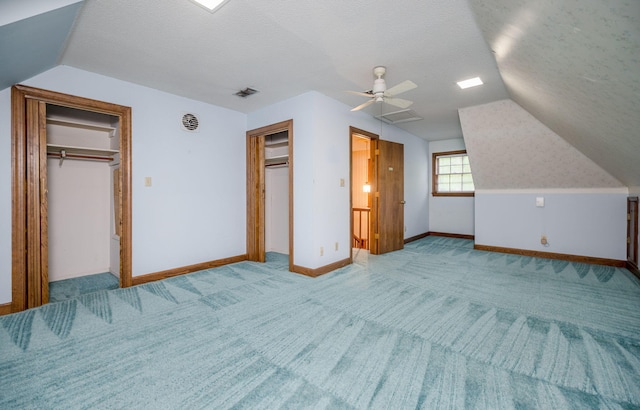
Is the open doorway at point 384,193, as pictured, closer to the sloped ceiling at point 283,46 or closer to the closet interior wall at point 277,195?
the closet interior wall at point 277,195

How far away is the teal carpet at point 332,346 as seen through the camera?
5.20 ft

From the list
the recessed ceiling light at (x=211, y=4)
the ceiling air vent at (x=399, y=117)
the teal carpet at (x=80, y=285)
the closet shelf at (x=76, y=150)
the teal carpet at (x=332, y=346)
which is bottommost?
the teal carpet at (x=332, y=346)

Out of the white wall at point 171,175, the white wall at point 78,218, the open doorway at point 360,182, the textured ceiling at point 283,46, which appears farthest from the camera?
the open doorway at point 360,182

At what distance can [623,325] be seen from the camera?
2381 mm

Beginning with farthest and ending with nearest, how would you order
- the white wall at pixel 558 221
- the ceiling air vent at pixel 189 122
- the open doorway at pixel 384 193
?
the open doorway at pixel 384 193 < the white wall at pixel 558 221 < the ceiling air vent at pixel 189 122

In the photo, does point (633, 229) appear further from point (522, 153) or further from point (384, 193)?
point (384, 193)

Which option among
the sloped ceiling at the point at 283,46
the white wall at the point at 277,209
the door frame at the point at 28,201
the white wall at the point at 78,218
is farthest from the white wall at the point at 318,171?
the door frame at the point at 28,201

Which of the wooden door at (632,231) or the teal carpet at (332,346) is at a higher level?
the wooden door at (632,231)

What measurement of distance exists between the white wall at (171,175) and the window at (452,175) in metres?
5.08

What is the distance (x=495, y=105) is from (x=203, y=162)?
4.57 metres

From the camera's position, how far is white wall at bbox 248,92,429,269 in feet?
12.8

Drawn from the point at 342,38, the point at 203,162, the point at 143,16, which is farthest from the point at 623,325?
the point at 203,162

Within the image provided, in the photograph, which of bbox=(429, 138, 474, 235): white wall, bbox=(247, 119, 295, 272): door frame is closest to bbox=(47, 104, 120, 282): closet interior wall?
bbox=(247, 119, 295, 272): door frame

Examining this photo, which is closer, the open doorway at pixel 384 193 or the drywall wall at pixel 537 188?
the drywall wall at pixel 537 188
